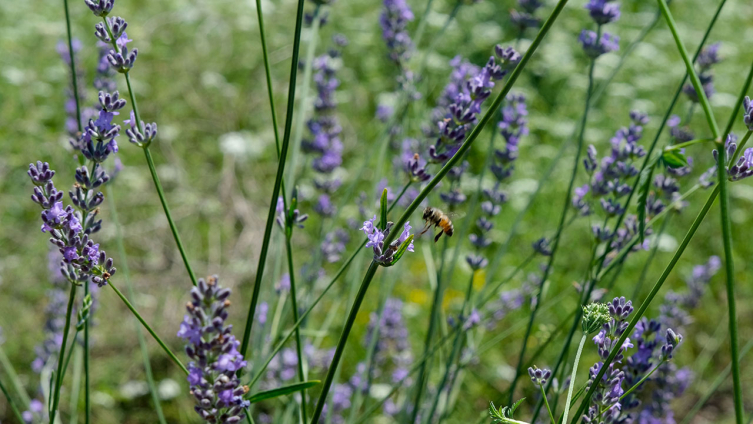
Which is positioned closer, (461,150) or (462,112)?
(461,150)

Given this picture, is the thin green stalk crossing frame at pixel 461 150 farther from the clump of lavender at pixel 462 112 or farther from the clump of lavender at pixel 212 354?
the clump of lavender at pixel 462 112

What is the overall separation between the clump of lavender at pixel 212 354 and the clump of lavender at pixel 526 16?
1297 mm

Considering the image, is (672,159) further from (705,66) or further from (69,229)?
(705,66)

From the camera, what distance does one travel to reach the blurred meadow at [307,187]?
280 cm

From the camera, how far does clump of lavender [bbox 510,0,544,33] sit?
181cm

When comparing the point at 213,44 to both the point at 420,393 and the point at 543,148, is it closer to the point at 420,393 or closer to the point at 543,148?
the point at 543,148

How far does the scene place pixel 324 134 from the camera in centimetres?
220

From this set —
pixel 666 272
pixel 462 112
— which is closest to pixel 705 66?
pixel 462 112

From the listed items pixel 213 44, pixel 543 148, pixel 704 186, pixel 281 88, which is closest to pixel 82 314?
pixel 704 186

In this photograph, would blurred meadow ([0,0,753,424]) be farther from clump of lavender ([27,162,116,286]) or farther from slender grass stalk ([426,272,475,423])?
clump of lavender ([27,162,116,286])

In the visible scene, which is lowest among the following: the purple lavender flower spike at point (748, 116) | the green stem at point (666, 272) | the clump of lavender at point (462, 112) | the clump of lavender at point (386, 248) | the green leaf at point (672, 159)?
the green stem at point (666, 272)

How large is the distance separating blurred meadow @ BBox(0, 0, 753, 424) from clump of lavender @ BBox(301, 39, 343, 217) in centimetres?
9

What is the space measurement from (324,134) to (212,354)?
1420 mm

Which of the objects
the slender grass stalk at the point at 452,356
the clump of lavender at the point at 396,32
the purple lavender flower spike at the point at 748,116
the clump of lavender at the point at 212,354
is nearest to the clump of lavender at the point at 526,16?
the clump of lavender at the point at 396,32
